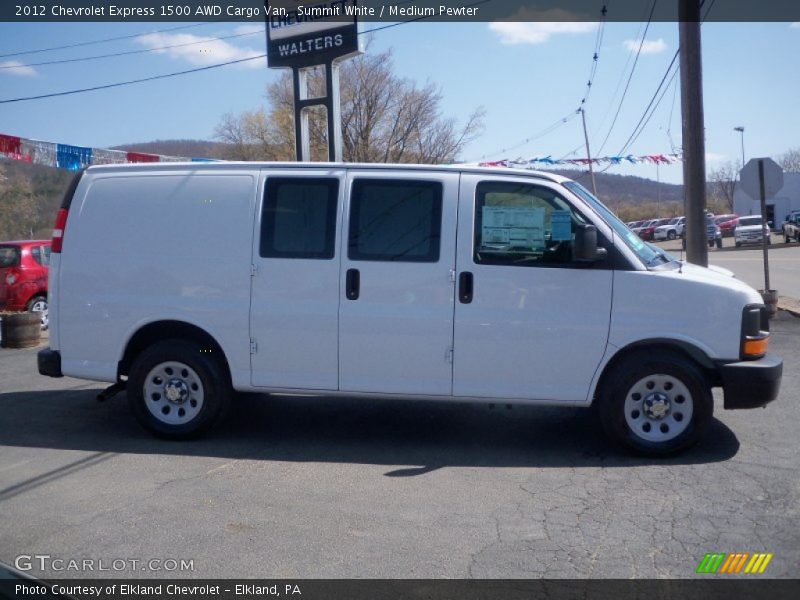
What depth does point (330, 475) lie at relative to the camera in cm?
593

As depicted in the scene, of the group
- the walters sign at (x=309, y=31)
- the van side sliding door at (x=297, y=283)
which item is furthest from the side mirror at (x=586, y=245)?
the walters sign at (x=309, y=31)

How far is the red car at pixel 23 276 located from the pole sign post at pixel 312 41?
17.9 feet

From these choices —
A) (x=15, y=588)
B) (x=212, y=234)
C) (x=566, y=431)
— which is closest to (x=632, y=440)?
(x=566, y=431)

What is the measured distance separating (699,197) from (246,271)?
26.8ft

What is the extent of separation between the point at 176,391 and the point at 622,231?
156 inches

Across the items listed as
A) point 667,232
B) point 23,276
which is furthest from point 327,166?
point 667,232

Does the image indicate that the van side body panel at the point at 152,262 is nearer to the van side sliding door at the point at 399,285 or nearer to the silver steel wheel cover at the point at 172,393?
the silver steel wheel cover at the point at 172,393

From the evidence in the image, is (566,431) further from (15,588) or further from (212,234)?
(15,588)

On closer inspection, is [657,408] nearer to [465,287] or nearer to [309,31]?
[465,287]

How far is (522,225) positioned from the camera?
6.42 m

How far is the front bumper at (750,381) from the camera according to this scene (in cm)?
612

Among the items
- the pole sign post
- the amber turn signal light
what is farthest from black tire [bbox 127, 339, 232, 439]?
the pole sign post

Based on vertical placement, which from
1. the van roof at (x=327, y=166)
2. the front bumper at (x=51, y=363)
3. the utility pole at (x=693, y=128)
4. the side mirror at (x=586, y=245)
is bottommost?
the front bumper at (x=51, y=363)

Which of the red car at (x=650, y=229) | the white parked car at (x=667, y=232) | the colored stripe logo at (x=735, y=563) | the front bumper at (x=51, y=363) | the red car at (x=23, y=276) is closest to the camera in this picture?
the colored stripe logo at (x=735, y=563)
